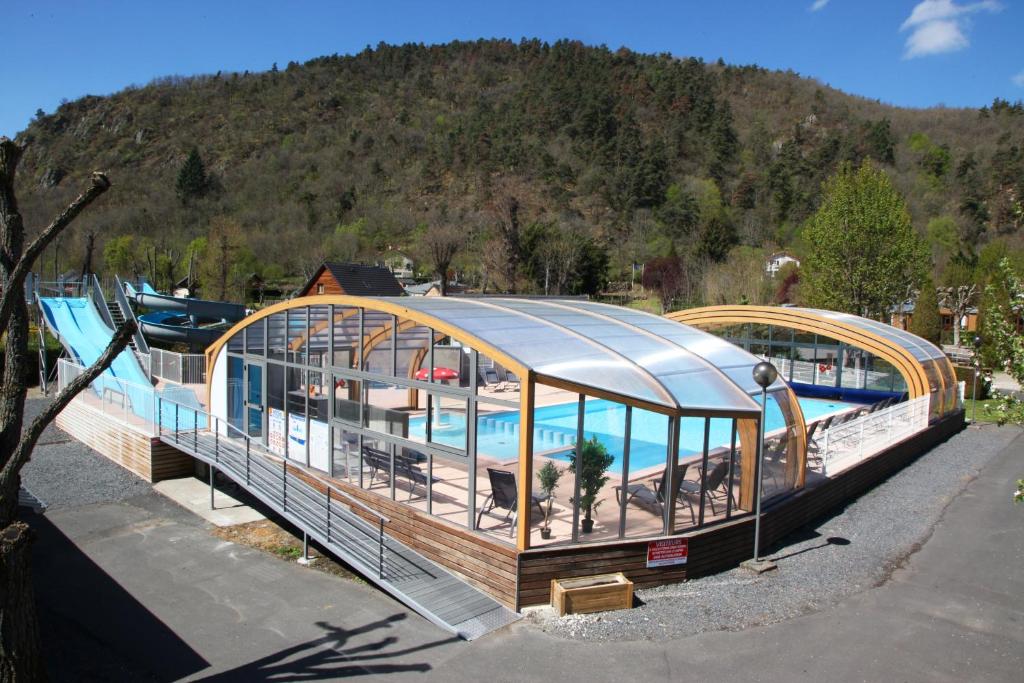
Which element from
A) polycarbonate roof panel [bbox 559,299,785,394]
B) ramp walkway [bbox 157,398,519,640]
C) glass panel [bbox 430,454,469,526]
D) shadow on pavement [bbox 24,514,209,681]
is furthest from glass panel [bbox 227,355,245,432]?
polycarbonate roof panel [bbox 559,299,785,394]

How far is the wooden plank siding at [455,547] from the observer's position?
7648 millimetres

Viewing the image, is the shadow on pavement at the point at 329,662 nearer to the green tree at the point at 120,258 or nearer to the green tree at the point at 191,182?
the green tree at the point at 120,258

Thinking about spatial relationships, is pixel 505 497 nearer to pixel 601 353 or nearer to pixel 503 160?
pixel 601 353

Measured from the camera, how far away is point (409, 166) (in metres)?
90.1

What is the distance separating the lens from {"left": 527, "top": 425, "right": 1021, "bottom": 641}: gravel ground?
23.9 ft

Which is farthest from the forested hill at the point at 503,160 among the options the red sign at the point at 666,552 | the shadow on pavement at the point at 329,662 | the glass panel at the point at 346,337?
the shadow on pavement at the point at 329,662

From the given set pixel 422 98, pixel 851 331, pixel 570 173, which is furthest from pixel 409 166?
pixel 851 331

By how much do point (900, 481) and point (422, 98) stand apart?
119702 mm

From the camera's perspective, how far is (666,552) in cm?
815

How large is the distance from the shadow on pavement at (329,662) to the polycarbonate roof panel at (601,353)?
3151mm

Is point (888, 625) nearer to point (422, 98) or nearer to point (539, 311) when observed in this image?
point (539, 311)

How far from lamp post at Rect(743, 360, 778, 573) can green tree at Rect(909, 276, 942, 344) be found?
27807 mm

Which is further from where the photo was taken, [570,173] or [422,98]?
[422,98]

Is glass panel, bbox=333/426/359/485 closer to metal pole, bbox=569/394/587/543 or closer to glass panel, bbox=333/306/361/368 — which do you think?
glass panel, bbox=333/306/361/368
